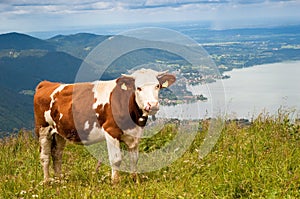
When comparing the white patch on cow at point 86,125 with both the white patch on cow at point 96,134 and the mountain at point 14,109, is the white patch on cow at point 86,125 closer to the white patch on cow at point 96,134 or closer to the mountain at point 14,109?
the white patch on cow at point 96,134

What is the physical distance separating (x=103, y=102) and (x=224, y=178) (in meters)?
2.73

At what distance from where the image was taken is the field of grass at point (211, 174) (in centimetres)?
562

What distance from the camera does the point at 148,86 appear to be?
6.99 meters

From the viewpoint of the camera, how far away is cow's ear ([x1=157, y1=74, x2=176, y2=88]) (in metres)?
7.52

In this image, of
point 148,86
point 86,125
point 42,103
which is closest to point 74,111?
point 86,125

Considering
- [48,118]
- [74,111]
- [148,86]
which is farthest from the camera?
[48,118]

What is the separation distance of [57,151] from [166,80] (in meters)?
2.68

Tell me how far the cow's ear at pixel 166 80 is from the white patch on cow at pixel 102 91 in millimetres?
822

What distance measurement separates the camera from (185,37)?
25.2 feet

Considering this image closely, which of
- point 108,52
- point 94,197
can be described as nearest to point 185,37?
point 108,52

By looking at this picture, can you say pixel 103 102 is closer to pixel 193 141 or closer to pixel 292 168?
pixel 193 141

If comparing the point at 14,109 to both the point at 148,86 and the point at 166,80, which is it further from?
the point at 148,86

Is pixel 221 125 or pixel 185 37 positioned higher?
pixel 185 37


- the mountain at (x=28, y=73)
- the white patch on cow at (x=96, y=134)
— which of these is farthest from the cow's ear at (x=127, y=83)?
the mountain at (x=28, y=73)
